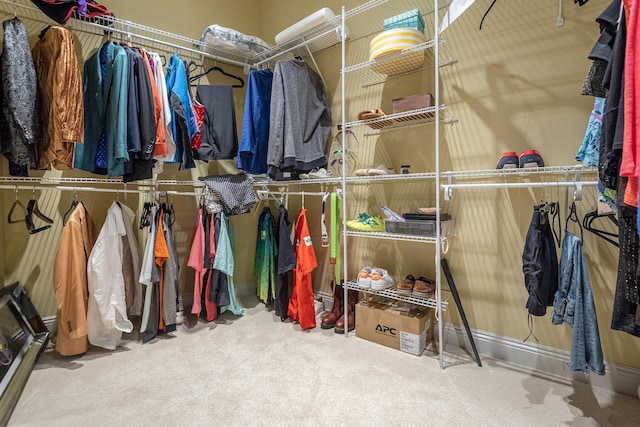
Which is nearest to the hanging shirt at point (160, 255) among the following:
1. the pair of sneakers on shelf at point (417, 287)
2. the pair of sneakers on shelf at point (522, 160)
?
the pair of sneakers on shelf at point (417, 287)

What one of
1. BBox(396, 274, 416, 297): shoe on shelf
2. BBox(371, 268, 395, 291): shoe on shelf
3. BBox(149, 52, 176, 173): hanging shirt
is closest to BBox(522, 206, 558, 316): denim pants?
BBox(396, 274, 416, 297): shoe on shelf

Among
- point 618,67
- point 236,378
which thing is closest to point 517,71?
point 618,67

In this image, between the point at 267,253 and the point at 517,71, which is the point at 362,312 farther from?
the point at 517,71

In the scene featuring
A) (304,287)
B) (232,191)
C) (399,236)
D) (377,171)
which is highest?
(377,171)

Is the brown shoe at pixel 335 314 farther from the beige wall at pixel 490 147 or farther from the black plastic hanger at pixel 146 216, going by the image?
the black plastic hanger at pixel 146 216

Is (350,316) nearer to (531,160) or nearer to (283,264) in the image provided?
(283,264)

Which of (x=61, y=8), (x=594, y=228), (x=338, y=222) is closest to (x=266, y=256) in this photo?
(x=338, y=222)

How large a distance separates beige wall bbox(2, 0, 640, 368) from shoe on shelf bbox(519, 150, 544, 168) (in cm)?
13

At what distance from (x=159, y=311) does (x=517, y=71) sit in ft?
8.83

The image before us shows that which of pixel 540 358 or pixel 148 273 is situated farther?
pixel 148 273

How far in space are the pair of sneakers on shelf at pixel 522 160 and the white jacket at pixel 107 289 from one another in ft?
7.55

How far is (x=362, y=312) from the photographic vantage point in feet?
7.13

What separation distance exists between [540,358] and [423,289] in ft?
2.27

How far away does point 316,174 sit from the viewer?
253 centimetres
